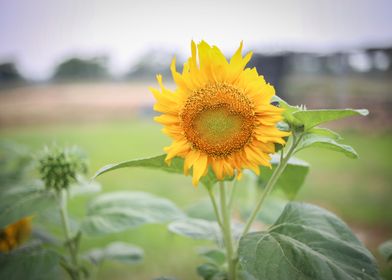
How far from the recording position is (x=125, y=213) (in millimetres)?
1011

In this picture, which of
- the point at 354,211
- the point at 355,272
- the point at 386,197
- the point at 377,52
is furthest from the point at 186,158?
the point at 377,52

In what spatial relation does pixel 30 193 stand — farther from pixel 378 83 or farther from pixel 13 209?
pixel 378 83

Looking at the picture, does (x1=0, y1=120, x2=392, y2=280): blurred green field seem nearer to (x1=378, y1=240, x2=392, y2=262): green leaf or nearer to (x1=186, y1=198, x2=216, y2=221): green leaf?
(x1=186, y1=198, x2=216, y2=221): green leaf

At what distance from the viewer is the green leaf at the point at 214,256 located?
982mm

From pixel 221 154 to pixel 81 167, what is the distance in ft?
1.52

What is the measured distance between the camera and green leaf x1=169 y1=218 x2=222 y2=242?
90 centimetres

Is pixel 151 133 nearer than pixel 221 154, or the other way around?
pixel 221 154

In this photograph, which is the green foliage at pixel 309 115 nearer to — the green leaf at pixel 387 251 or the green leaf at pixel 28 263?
the green leaf at pixel 387 251

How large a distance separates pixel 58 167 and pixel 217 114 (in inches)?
18.3

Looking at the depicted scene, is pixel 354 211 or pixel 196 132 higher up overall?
pixel 196 132

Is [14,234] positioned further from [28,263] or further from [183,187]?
[183,187]

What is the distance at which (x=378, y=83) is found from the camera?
389 cm

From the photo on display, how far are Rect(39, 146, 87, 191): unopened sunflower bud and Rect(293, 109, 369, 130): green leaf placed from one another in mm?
566

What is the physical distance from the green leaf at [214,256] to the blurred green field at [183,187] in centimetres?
22
